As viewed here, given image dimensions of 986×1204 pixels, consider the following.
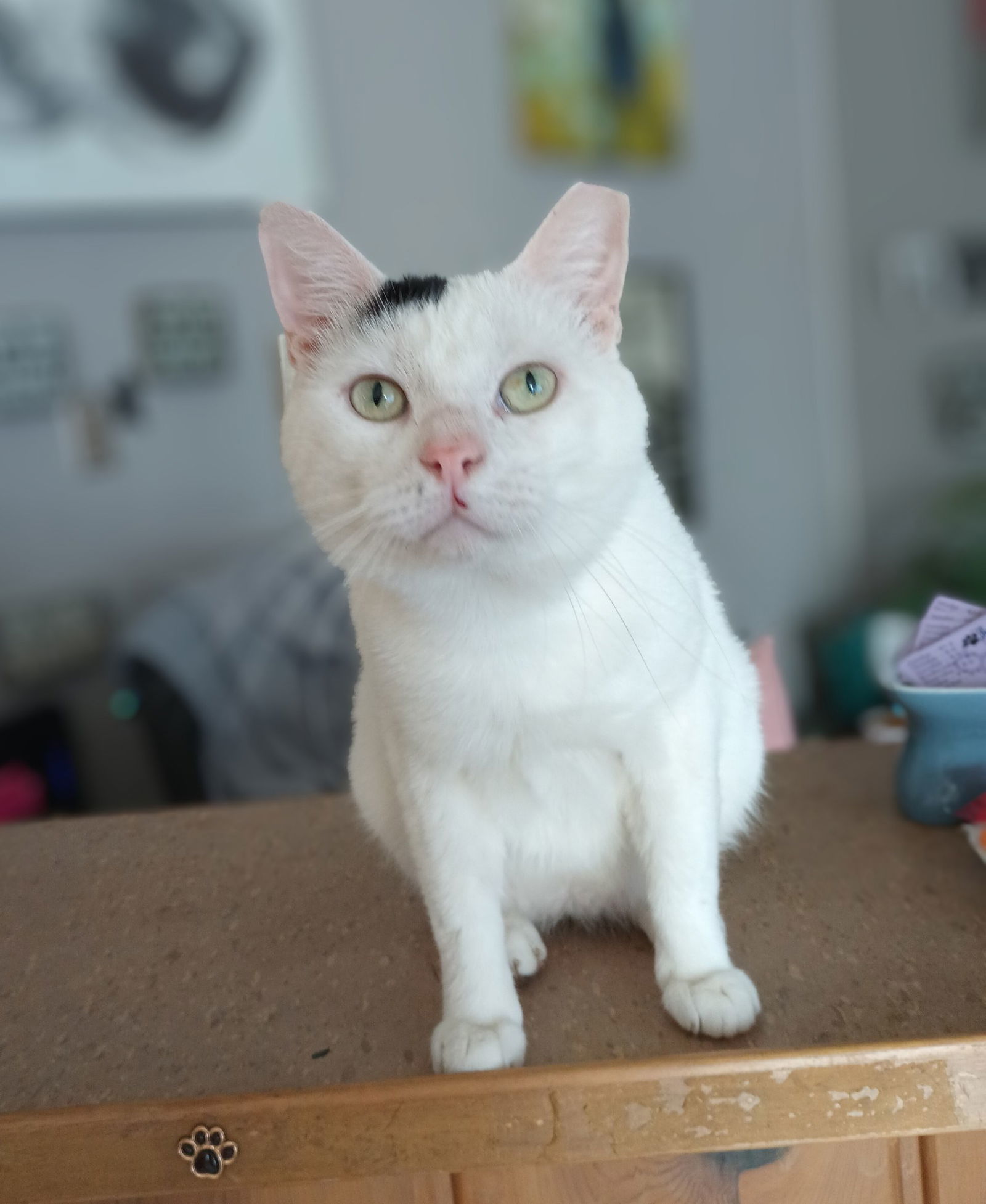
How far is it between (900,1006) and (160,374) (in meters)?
1.98

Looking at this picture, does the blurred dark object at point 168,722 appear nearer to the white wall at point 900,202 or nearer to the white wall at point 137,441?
the white wall at point 137,441

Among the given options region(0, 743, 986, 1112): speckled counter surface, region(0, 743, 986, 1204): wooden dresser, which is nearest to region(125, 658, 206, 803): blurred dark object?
region(0, 743, 986, 1112): speckled counter surface

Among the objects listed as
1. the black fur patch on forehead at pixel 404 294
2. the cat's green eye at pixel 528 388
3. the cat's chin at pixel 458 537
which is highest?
the black fur patch on forehead at pixel 404 294

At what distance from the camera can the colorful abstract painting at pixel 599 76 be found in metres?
2.67

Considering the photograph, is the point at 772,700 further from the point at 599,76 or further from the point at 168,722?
the point at 599,76

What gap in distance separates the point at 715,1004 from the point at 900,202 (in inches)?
119

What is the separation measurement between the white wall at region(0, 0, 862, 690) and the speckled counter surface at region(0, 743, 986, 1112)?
1.37 metres

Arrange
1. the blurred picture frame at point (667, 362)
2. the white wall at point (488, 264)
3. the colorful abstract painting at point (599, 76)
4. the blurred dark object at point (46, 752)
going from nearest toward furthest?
the blurred dark object at point (46, 752) < the white wall at point (488, 264) < the colorful abstract painting at point (599, 76) < the blurred picture frame at point (667, 362)

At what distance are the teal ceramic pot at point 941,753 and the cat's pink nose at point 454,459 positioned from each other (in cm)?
40

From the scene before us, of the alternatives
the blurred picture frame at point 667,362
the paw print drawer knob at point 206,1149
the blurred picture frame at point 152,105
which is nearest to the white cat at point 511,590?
the paw print drawer knob at point 206,1149

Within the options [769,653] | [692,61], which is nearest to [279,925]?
[769,653]

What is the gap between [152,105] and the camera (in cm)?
212

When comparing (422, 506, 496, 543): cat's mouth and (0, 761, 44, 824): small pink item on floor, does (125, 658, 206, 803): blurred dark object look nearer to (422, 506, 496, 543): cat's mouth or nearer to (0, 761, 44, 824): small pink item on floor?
(0, 761, 44, 824): small pink item on floor

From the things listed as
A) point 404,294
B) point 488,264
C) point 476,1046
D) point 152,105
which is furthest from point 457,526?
point 488,264
